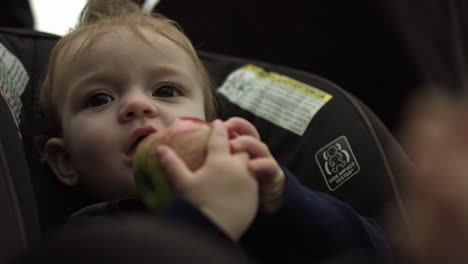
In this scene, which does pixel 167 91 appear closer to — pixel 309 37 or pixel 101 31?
pixel 101 31

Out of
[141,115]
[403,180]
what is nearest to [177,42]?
[141,115]

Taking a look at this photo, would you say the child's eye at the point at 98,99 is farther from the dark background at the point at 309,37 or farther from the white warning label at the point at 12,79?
the dark background at the point at 309,37

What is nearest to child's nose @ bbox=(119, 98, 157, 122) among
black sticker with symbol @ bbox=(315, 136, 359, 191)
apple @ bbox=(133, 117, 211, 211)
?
apple @ bbox=(133, 117, 211, 211)

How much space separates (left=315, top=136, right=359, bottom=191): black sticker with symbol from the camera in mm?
1111

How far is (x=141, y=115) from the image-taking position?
3.02 feet

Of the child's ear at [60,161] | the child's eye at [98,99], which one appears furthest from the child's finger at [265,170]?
the child's ear at [60,161]

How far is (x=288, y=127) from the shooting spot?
3.96 feet

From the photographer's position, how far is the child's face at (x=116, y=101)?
93 cm

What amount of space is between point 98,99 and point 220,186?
378mm

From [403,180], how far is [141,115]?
0.48 m

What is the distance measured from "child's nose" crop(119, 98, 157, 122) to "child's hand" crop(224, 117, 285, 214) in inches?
6.3

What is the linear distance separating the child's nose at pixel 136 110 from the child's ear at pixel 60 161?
21cm

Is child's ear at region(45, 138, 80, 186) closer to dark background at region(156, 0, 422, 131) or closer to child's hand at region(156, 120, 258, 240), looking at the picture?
child's hand at region(156, 120, 258, 240)

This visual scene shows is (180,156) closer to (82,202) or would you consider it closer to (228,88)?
(82,202)
